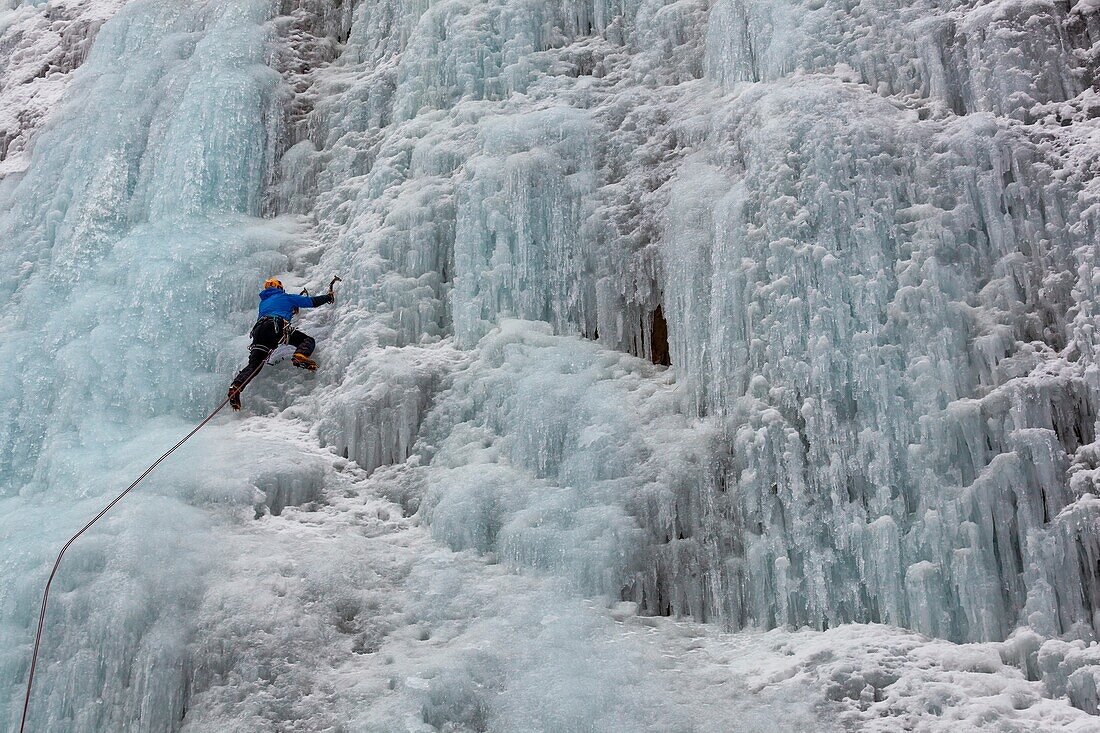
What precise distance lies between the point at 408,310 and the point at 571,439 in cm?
198

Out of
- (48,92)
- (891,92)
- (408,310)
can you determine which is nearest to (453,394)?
(408,310)

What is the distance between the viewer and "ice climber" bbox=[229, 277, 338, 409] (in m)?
7.70

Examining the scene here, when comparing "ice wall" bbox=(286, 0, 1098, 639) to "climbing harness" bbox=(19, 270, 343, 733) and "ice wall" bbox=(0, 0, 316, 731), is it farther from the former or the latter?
"ice wall" bbox=(0, 0, 316, 731)

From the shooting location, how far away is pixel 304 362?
784 cm

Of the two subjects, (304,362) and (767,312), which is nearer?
(767,312)

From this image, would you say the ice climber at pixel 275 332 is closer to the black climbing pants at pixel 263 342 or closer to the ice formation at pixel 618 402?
the black climbing pants at pixel 263 342

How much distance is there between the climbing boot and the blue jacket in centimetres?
34

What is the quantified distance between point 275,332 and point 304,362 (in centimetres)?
32

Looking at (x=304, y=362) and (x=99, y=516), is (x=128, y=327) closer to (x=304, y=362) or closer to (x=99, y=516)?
(x=304, y=362)

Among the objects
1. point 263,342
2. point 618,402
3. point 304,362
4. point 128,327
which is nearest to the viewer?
point 618,402

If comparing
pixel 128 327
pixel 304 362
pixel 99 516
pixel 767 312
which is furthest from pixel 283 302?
pixel 767 312

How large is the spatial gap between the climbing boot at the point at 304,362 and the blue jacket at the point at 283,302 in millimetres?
340

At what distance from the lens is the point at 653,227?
23.8ft

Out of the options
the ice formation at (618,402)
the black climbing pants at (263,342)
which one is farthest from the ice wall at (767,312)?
the black climbing pants at (263,342)
